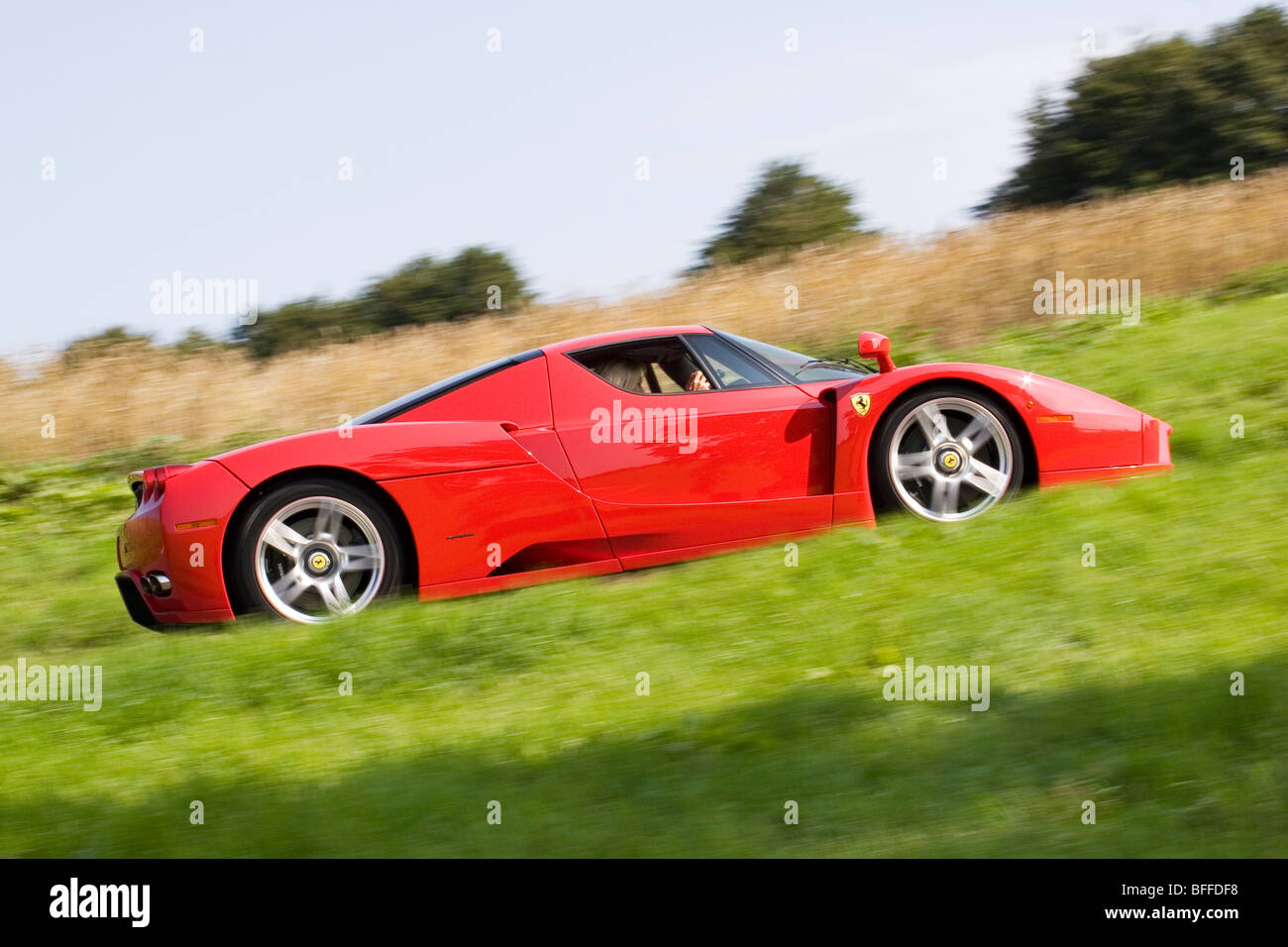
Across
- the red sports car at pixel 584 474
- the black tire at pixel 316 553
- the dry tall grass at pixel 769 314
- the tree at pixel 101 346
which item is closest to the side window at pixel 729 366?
the red sports car at pixel 584 474

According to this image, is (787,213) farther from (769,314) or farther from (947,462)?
(947,462)

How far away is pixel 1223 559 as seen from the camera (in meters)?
4.86

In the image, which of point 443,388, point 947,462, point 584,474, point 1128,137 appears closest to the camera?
point 584,474

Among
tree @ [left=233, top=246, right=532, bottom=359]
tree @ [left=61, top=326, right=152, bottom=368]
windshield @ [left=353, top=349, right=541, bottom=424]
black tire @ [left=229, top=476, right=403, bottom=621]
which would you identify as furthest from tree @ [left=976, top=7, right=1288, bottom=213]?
black tire @ [left=229, top=476, right=403, bottom=621]

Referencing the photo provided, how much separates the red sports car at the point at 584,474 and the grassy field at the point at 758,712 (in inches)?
7.6

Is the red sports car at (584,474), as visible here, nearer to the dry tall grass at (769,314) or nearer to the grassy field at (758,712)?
the grassy field at (758,712)

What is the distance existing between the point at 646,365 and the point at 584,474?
72 cm

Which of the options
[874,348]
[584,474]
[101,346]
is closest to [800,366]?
[874,348]

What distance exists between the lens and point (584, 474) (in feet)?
18.8

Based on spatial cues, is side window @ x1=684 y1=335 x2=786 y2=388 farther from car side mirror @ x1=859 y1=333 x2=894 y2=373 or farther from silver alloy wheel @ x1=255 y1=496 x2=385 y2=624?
silver alloy wheel @ x1=255 y1=496 x2=385 y2=624

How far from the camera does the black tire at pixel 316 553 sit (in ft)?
18.1

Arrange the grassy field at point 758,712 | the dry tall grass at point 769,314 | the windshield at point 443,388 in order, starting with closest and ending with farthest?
the grassy field at point 758,712
the windshield at point 443,388
the dry tall grass at point 769,314

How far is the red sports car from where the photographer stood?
558 cm
